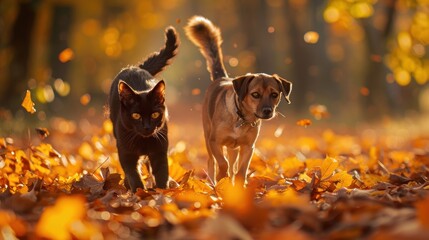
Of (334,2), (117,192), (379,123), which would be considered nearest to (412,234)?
(117,192)

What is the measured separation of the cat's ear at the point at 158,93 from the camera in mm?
6066

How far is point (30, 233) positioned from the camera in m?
3.55

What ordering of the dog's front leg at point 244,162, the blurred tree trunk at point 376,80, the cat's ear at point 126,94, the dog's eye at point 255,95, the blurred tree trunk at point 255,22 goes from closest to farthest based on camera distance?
the cat's ear at point 126,94, the dog's eye at point 255,95, the dog's front leg at point 244,162, the blurred tree trunk at point 376,80, the blurred tree trunk at point 255,22

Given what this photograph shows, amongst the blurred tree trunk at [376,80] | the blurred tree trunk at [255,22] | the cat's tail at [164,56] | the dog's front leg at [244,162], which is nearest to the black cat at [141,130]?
the dog's front leg at [244,162]

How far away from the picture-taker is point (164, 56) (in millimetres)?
7762

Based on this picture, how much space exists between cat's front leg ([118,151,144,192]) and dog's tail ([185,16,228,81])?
229 cm

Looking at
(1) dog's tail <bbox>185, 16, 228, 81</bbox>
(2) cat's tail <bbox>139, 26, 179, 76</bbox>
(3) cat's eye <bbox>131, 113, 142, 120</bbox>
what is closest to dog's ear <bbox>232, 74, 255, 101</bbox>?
(3) cat's eye <bbox>131, 113, 142, 120</bbox>

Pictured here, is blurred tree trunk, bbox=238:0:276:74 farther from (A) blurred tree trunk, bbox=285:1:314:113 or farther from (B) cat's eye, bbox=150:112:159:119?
(B) cat's eye, bbox=150:112:159:119

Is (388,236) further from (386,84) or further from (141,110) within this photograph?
(386,84)

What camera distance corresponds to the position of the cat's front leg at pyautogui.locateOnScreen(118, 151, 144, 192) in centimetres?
596

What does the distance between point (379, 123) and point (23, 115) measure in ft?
A: 42.2

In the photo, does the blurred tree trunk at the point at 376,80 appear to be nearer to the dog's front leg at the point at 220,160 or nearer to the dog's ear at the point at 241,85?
the dog's front leg at the point at 220,160

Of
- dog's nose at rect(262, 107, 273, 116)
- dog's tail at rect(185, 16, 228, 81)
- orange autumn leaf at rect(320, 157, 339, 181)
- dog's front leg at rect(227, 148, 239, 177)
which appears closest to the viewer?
orange autumn leaf at rect(320, 157, 339, 181)

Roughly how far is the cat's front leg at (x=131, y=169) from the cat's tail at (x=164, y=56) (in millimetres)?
1826
